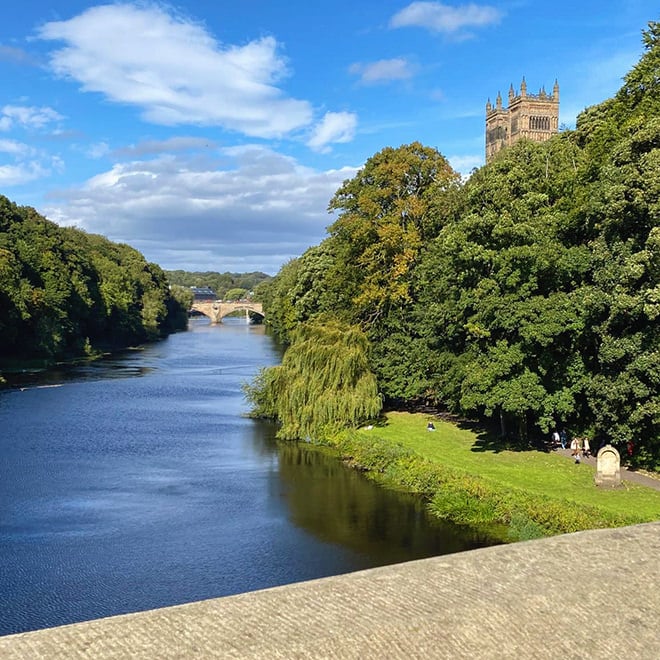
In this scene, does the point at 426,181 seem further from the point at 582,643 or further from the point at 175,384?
the point at 582,643

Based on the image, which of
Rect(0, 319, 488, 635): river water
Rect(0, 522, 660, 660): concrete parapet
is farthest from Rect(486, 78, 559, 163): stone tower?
Rect(0, 522, 660, 660): concrete parapet

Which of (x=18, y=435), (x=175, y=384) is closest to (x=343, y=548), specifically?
(x=18, y=435)

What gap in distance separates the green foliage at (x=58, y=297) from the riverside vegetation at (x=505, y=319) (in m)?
35.7

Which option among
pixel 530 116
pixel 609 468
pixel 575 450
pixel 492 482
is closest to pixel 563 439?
pixel 575 450

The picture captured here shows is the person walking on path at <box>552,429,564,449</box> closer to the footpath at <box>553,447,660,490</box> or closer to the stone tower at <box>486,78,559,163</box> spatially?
the footpath at <box>553,447,660,490</box>

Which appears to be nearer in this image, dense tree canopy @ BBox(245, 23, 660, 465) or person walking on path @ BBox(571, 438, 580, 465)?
dense tree canopy @ BBox(245, 23, 660, 465)

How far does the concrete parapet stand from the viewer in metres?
9.70

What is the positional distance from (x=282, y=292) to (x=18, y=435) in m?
72.7

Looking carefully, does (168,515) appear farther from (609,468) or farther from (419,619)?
(419,619)

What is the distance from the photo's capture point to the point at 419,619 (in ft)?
34.7

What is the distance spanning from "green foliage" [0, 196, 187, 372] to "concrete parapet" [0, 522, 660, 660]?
209ft

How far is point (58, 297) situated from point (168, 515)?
57.2m

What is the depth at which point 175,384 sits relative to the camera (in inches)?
2472

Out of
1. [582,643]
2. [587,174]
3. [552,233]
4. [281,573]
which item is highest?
[587,174]
